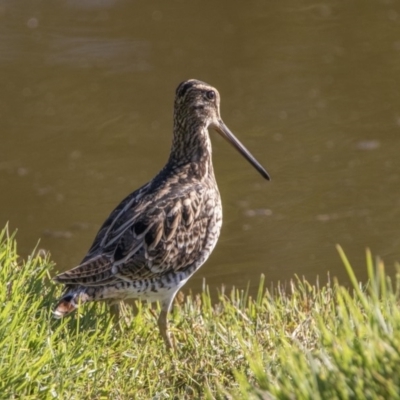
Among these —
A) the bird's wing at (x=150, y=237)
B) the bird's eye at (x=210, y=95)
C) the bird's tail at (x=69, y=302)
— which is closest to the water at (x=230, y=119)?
Result: the bird's eye at (x=210, y=95)

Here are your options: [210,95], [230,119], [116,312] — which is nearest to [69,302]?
[116,312]

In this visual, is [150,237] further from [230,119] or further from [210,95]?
[230,119]

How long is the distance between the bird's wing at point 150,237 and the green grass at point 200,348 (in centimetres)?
22

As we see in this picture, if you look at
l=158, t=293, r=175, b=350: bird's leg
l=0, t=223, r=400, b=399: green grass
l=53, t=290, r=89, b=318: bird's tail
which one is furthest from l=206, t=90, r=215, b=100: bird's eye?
l=53, t=290, r=89, b=318: bird's tail

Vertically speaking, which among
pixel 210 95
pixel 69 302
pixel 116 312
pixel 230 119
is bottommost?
pixel 230 119

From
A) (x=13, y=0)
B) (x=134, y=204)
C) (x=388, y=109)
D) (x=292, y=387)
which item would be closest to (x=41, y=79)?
(x=13, y=0)

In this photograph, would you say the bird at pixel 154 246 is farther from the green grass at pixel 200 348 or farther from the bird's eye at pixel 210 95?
the bird's eye at pixel 210 95

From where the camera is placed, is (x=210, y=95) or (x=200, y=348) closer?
(x=200, y=348)

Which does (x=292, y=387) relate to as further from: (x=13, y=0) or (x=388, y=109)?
(x=13, y=0)

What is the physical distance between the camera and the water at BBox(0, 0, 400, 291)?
798cm

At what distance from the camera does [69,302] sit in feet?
16.2

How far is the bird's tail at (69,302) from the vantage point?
4.85 m

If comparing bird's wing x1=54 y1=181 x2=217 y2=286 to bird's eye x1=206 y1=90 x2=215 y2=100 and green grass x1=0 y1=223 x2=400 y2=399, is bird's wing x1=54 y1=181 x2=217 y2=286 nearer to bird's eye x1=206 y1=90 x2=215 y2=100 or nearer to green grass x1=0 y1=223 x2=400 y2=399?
green grass x1=0 y1=223 x2=400 y2=399

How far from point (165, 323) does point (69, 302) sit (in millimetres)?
469
